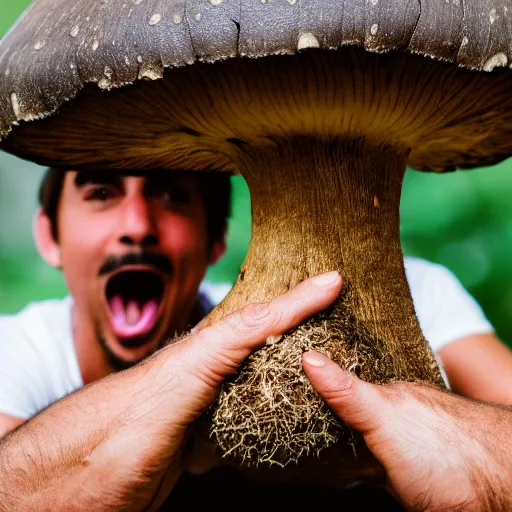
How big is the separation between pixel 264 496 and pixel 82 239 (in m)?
1.04

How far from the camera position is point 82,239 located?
1855 mm

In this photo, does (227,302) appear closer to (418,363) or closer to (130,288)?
(418,363)

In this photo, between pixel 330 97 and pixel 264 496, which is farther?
pixel 264 496

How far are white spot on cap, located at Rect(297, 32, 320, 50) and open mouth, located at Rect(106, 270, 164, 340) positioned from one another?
1211 millimetres

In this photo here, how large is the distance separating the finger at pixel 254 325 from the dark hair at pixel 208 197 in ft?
3.25

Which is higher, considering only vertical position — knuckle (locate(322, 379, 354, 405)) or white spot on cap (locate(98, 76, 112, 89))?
white spot on cap (locate(98, 76, 112, 89))

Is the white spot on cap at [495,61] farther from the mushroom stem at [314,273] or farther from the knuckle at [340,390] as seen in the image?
the knuckle at [340,390]

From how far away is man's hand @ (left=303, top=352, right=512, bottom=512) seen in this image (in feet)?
3.23

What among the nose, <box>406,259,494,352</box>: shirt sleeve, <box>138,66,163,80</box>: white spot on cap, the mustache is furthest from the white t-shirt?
<box>138,66,163,80</box>: white spot on cap

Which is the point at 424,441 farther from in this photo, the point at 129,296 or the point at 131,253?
the point at 129,296

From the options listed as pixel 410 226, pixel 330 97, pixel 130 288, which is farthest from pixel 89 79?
pixel 410 226

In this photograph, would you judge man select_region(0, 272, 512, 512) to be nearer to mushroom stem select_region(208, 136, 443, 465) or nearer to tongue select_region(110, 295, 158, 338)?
mushroom stem select_region(208, 136, 443, 465)

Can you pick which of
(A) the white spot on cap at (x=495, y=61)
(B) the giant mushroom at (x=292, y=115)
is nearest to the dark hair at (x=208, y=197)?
(B) the giant mushroom at (x=292, y=115)

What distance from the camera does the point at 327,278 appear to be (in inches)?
41.8
